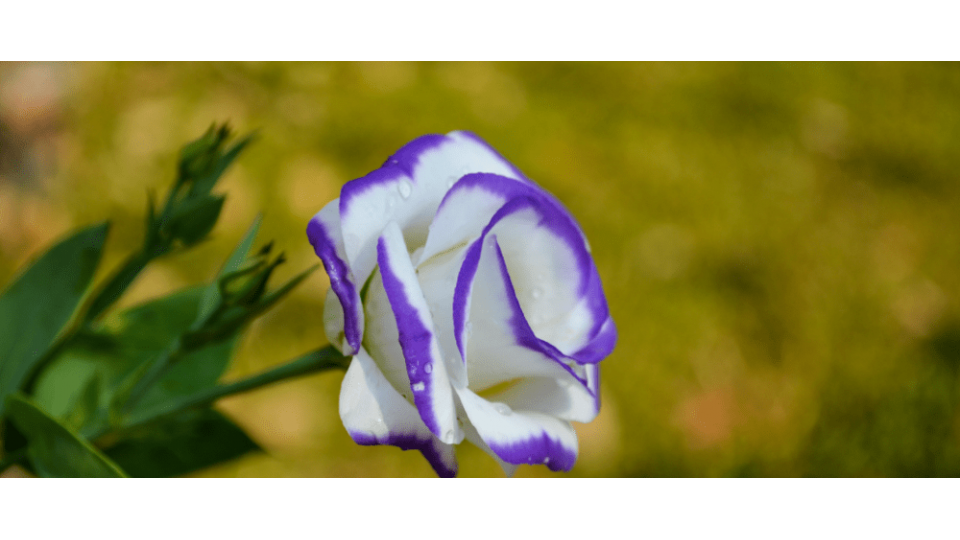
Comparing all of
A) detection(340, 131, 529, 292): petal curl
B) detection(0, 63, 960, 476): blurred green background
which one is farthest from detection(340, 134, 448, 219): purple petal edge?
detection(0, 63, 960, 476): blurred green background

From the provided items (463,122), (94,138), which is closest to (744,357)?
(463,122)

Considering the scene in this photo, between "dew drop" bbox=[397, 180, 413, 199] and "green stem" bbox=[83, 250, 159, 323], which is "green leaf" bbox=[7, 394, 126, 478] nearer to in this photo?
"green stem" bbox=[83, 250, 159, 323]

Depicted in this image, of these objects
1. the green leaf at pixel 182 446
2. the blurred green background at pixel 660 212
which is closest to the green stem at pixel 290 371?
the green leaf at pixel 182 446

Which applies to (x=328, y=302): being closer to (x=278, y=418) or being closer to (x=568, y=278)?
(x=568, y=278)

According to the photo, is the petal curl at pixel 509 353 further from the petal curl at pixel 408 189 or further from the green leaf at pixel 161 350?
the green leaf at pixel 161 350

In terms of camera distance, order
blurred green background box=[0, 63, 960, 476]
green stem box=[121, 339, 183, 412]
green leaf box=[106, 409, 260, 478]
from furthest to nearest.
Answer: blurred green background box=[0, 63, 960, 476]
green leaf box=[106, 409, 260, 478]
green stem box=[121, 339, 183, 412]

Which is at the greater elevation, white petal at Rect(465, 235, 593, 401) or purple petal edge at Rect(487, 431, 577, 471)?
white petal at Rect(465, 235, 593, 401)

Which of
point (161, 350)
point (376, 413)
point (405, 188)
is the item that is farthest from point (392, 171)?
point (161, 350)

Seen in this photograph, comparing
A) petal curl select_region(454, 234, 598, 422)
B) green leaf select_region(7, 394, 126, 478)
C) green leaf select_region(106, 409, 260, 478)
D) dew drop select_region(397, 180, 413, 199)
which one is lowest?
green leaf select_region(106, 409, 260, 478)

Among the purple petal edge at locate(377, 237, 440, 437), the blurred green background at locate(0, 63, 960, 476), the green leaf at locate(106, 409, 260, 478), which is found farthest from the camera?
the blurred green background at locate(0, 63, 960, 476)
